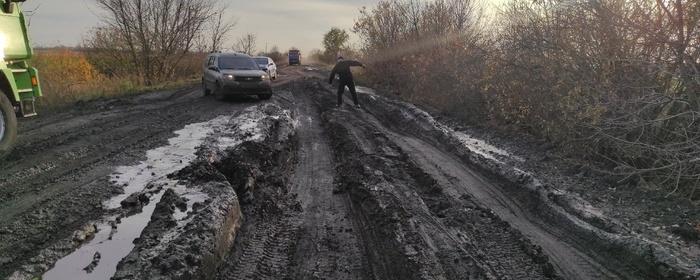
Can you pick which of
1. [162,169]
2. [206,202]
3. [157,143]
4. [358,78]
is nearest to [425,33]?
[358,78]

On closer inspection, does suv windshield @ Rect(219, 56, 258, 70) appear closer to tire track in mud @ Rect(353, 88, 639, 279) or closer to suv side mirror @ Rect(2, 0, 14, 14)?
A: tire track in mud @ Rect(353, 88, 639, 279)

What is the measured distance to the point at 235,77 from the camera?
16.0 metres

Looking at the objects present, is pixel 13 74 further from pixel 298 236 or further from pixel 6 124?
pixel 298 236

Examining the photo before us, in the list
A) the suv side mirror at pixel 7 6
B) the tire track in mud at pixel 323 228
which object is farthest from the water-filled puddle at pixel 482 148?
the suv side mirror at pixel 7 6

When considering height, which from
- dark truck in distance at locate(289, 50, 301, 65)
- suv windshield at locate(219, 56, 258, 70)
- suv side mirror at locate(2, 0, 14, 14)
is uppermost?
suv side mirror at locate(2, 0, 14, 14)

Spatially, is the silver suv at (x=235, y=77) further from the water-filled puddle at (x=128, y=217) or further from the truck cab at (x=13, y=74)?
the truck cab at (x=13, y=74)

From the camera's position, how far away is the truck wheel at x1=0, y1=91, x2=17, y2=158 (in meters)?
7.93

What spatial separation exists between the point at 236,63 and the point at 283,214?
12425 millimetres

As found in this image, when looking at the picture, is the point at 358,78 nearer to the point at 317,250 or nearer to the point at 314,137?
the point at 314,137

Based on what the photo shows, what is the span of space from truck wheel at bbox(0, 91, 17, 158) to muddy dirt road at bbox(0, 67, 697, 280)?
27cm

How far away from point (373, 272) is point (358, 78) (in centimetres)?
2387

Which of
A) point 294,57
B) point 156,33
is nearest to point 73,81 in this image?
point 156,33

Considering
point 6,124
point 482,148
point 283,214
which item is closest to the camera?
point 283,214

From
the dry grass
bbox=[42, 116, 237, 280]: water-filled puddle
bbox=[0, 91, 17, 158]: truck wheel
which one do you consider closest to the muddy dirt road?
bbox=[42, 116, 237, 280]: water-filled puddle
